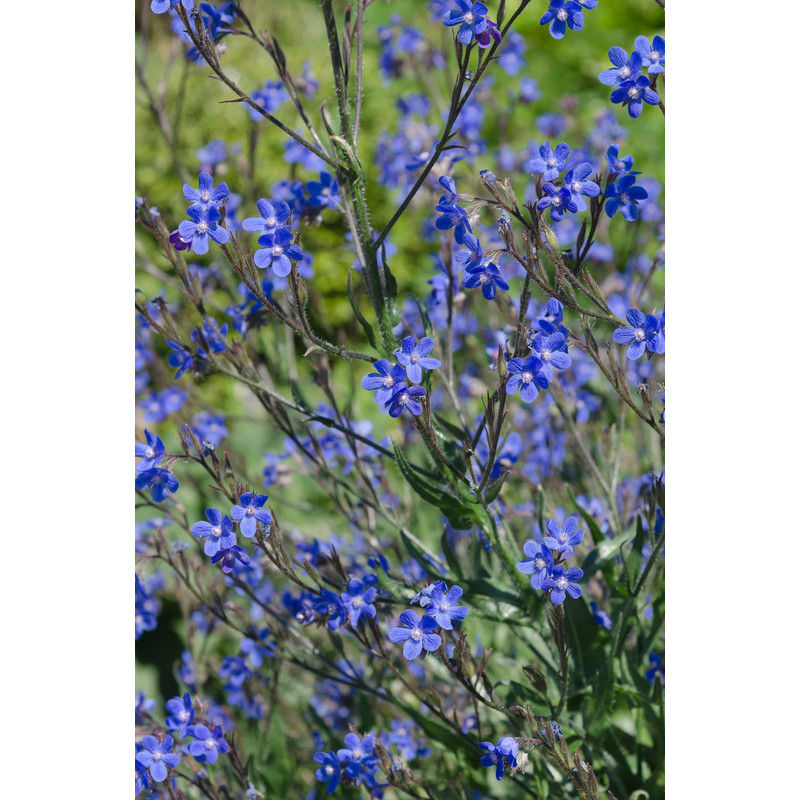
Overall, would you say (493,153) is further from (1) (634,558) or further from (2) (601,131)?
(1) (634,558)

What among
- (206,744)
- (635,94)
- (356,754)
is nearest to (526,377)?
(635,94)

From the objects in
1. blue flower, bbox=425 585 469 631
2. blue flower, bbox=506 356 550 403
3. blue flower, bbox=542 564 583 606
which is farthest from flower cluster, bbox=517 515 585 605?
blue flower, bbox=506 356 550 403

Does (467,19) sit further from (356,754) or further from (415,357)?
(356,754)

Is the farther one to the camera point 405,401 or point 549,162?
point 549,162

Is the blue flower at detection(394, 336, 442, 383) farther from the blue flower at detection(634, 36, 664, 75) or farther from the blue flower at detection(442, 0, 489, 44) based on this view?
the blue flower at detection(634, 36, 664, 75)

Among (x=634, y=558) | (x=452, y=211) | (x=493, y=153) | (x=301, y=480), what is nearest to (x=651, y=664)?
(x=634, y=558)
